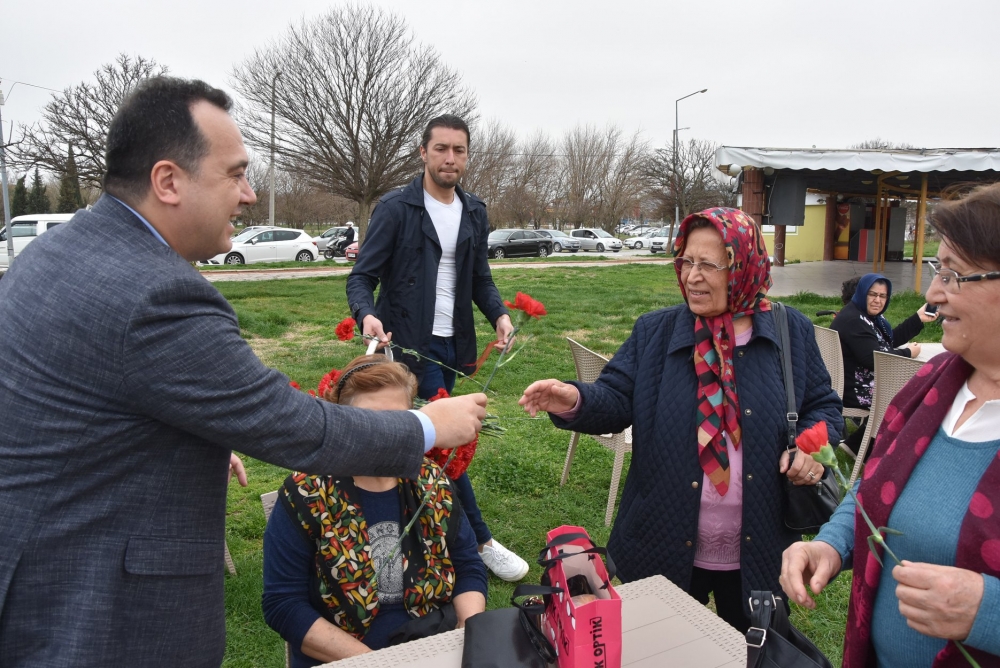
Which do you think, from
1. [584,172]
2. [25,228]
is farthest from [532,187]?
[25,228]

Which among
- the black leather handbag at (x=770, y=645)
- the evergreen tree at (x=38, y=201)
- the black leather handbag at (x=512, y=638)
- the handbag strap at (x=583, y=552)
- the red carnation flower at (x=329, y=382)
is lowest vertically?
the black leather handbag at (x=512, y=638)

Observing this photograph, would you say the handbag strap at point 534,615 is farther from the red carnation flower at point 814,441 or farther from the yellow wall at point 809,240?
the yellow wall at point 809,240

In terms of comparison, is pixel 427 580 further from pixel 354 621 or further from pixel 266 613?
pixel 266 613

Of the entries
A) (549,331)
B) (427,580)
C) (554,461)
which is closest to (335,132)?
(549,331)

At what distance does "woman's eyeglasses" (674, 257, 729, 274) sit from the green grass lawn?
75.6 inches

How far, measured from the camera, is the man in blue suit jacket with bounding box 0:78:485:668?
131cm

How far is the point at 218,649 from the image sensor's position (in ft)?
5.33

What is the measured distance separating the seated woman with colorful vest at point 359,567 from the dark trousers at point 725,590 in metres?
0.71

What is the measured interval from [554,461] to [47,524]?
13.4 feet

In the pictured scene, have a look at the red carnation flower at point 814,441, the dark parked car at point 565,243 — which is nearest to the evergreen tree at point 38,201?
the dark parked car at point 565,243

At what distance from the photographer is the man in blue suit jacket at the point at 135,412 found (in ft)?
4.29

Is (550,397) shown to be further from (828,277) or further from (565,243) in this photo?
(565,243)

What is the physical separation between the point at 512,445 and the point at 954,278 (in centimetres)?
422

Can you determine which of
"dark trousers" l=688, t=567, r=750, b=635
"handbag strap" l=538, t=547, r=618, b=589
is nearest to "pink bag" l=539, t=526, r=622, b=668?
"handbag strap" l=538, t=547, r=618, b=589
